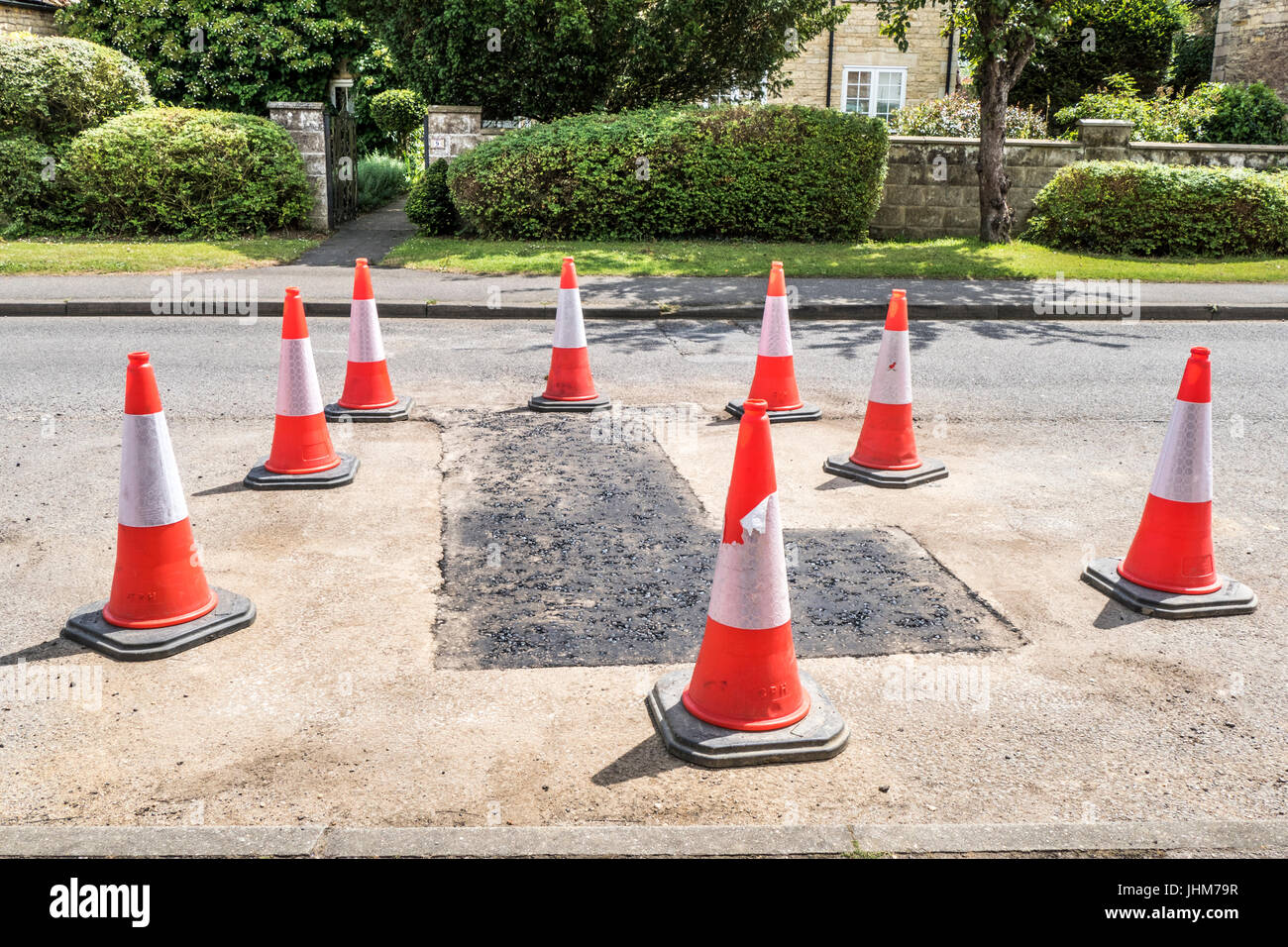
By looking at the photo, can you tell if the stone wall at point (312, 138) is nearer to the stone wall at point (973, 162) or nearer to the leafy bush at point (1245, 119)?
the stone wall at point (973, 162)

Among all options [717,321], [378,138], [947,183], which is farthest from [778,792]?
[378,138]

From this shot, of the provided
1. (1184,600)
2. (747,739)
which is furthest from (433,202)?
(747,739)

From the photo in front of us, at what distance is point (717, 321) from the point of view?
1138cm

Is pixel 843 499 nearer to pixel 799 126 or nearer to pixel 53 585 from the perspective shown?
pixel 53 585

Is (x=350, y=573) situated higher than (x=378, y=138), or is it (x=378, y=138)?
(x=378, y=138)

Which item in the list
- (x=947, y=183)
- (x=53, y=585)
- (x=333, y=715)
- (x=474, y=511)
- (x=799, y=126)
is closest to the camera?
(x=333, y=715)

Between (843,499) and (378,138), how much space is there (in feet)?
70.4

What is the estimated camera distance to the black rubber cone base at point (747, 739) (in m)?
3.41

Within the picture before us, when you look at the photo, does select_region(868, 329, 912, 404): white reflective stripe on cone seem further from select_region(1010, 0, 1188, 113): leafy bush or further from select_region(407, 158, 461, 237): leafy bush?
select_region(1010, 0, 1188, 113): leafy bush

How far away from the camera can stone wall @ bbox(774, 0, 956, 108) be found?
93.9ft

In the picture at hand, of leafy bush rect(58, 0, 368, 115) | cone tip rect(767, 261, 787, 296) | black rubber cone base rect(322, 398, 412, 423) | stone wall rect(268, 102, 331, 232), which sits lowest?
black rubber cone base rect(322, 398, 412, 423)

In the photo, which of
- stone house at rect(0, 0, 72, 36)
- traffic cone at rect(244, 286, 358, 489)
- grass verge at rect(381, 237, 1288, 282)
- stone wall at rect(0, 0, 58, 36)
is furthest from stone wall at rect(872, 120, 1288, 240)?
stone wall at rect(0, 0, 58, 36)

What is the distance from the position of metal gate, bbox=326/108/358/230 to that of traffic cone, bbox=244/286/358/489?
1133 cm

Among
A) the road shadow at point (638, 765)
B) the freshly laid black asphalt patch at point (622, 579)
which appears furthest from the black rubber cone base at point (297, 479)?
the road shadow at point (638, 765)
